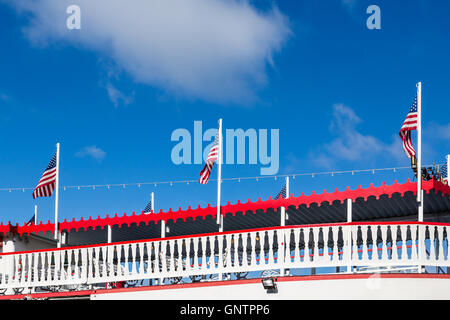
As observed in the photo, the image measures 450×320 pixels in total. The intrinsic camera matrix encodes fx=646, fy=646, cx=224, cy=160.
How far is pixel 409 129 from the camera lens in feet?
48.1

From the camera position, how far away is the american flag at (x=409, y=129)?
14594 millimetres

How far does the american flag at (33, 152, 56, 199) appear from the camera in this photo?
18312 millimetres

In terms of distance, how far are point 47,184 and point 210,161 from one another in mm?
4966

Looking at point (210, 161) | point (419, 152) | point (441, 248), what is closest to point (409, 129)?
point (419, 152)

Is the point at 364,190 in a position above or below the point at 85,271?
above

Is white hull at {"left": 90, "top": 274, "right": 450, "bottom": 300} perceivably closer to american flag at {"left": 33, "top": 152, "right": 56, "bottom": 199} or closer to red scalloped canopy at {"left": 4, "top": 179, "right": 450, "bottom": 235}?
red scalloped canopy at {"left": 4, "top": 179, "right": 450, "bottom": 235}

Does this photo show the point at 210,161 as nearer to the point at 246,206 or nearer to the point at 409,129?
the point at 246,206

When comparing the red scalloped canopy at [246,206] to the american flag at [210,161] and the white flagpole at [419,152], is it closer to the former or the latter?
the white flagpole at [419,152]

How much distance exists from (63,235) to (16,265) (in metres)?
2.54

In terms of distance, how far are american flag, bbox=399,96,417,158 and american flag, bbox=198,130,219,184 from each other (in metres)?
4.63

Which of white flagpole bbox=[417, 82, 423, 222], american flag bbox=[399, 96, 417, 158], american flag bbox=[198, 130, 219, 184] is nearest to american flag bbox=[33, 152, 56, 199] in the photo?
american flag bbox=[198, 130, 219, 184]
